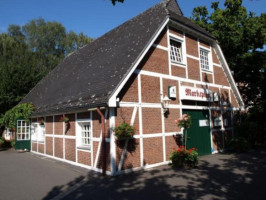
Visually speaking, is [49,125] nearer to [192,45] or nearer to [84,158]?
[84,158]

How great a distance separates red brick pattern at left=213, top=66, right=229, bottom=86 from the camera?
1316 cm

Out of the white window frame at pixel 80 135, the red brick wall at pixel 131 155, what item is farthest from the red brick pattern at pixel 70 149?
the red brick wall at pixel 131 155

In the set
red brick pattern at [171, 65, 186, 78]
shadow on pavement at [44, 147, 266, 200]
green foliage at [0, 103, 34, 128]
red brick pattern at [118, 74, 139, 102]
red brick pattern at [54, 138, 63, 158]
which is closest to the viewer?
shadow on pavement at [44, 147, 266, 200]

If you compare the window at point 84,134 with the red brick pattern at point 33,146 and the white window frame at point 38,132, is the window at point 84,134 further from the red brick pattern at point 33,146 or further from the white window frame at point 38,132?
the red brick pattern at point 33,146

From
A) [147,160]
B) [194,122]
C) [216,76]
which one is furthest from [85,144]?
[216,76]

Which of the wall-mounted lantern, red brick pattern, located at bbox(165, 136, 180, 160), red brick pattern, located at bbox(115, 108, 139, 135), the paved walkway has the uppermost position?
the wall-mounted lantern

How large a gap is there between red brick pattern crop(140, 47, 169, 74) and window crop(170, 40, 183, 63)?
0.94 m

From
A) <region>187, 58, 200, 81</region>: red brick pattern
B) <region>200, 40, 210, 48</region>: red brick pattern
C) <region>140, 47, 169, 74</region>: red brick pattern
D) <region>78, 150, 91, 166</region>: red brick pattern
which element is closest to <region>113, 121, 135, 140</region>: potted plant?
<region>78, 150, 91, 166</region>: red brick pattern

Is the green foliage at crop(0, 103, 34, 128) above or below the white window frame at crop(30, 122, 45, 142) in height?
above

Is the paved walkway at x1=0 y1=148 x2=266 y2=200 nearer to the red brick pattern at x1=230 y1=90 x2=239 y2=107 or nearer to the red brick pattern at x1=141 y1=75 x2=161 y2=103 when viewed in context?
the red brick pattern at x1=141 y1=75 x2=161 y2=103

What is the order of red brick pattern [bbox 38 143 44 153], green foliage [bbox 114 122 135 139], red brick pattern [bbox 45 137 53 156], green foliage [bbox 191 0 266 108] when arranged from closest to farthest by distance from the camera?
1. green foliage [bbox 114 122 135 139]
2. red brick pattern [bbox 45 137 53 156]
3. red brick pattern [bbox 38 143 44 153]
4. green foliage [bbox 191 0 266 108]

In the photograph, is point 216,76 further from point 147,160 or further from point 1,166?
point 1,166

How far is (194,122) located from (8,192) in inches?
319

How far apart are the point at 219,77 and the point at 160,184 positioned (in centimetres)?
872
